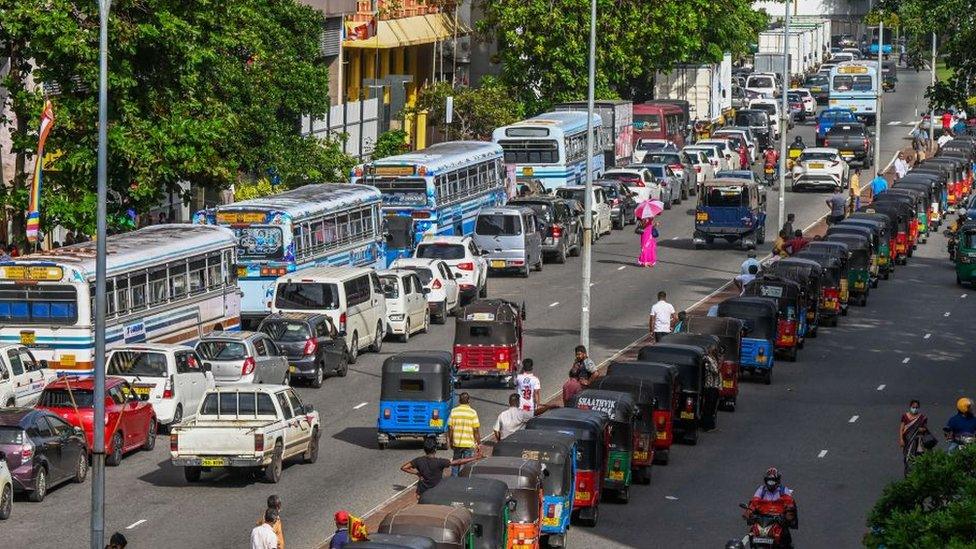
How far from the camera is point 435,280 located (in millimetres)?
48531

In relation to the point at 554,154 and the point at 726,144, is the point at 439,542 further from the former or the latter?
the point at 726,144

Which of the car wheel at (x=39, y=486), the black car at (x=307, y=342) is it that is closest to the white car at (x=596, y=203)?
the black car at (x=307, y=342)

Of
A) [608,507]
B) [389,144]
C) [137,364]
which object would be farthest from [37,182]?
[389,144]

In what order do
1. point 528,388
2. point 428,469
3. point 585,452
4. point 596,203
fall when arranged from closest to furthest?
1. point 428,469
2. point 585,452
3. point 528,388
4. point 596,203

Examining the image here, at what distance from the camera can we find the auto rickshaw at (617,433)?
101 feet

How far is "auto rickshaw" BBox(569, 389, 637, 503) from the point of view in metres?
30.7

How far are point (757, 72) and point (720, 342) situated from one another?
288 feet

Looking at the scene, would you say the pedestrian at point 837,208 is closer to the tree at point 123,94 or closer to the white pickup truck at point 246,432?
the tree at point 123,94

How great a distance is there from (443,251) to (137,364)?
1570 centimetres

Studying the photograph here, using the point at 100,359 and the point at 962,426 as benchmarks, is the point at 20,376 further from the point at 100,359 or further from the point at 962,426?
the point at 962,426

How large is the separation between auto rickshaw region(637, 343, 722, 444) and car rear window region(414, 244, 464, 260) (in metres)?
14.3

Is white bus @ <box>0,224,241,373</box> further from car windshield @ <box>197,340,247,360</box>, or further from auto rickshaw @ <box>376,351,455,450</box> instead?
auto rickshaw @ <box>376,351,455,450</box>

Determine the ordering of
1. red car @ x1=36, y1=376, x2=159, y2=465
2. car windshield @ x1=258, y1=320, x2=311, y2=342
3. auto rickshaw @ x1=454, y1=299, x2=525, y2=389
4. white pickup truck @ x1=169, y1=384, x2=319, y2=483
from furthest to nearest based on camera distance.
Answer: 1. car windshield @ x1=258, y1=320, x2=311, y2=342
2. auto rickshaw @ x1=454, y1=299, x2=525, y2=389
3. red car @ x1=36, y1=376, x2=159, y2=465
4. white pickup truck @ x1=169, y1=384, x2=319, y2=483

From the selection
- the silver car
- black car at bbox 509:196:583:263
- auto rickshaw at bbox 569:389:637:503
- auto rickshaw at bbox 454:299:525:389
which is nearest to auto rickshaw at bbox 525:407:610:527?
auto rickshaw at bbox 569:389:637:503
